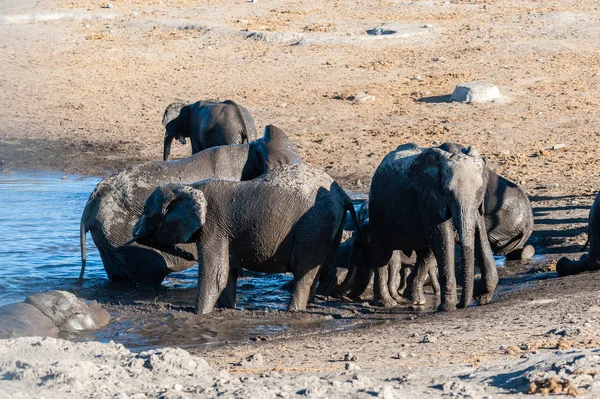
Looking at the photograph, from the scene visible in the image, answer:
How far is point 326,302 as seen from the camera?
959 cm

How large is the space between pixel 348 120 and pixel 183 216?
29.4ft

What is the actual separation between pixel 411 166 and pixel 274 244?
4.16 feet

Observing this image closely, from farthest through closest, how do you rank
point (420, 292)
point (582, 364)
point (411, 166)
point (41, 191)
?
point (41, 191) < point (420, 292) < point (411, 166) < point (582, 364)

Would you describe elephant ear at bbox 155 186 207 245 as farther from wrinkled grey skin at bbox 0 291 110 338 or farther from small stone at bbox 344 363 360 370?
small stone at bbox 344 363 360 370

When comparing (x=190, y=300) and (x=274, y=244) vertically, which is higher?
(x=274, y=244)

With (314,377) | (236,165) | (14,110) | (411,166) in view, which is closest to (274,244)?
(411,166)

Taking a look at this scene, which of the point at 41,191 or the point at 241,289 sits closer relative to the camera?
the point at 241,289

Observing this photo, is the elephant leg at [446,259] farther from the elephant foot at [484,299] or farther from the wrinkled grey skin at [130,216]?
the wrinkled grey skin at [130,216]

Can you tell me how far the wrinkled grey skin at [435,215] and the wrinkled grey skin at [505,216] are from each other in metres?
1.51

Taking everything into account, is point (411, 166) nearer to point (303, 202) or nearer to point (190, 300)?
point (303, 202)

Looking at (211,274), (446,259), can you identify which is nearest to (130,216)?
(211,274)

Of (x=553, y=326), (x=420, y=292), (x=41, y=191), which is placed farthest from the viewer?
(x=41, y=191)

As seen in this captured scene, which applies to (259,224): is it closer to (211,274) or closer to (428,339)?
(211,274)

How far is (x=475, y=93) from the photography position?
58.1 ft
